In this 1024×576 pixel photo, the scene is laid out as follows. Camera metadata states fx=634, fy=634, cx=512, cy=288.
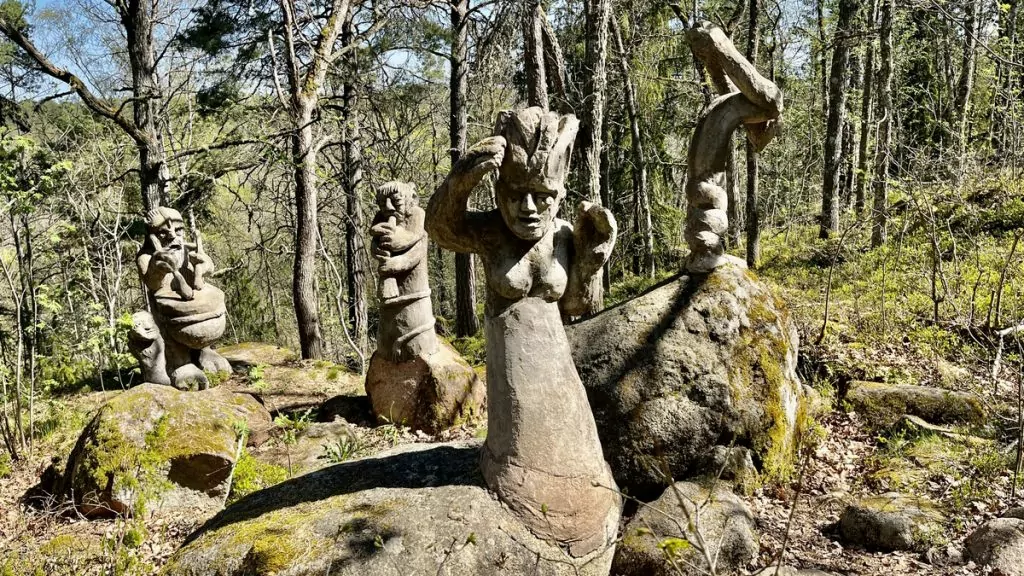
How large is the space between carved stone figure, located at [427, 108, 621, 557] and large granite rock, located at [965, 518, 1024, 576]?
238 centimetres

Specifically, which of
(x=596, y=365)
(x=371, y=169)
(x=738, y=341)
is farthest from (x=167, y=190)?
(x=738, y=341)

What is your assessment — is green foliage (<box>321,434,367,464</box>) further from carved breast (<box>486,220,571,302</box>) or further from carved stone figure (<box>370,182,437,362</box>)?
carved breast (<box>486,220,571,302</box>)

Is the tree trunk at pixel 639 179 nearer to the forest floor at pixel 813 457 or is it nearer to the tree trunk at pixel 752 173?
the tree trunk at pixel 752 173

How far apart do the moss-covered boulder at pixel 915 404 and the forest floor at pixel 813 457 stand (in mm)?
110

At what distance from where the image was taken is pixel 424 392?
6867mm

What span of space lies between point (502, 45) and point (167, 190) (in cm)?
579

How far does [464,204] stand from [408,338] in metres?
4.14

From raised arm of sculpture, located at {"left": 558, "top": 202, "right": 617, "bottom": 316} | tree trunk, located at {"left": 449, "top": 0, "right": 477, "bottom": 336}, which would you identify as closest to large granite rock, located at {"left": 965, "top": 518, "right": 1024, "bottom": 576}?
raised arm of sculpture, located at {"left": 558, "top": 202, "right": 617, "bottom": 316}

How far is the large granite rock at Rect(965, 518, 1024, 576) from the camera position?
141 inches

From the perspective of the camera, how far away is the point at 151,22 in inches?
399

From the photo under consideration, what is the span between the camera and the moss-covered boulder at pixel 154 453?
4.91m

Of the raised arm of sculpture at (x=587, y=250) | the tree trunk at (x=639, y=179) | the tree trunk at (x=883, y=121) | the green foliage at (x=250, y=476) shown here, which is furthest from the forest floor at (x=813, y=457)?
the tree trunk at (x=639, y=179)

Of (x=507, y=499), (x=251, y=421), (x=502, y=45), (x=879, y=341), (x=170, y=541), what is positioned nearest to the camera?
(x=507, y=499)

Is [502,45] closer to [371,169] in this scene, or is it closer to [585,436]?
[371,169]
